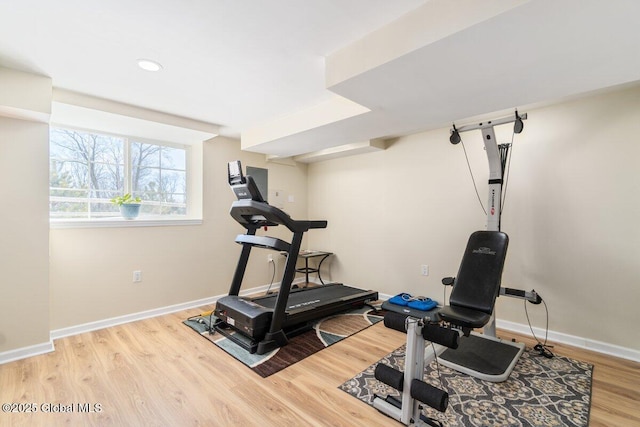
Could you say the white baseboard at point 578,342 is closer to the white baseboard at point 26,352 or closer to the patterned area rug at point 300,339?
the patterned area rug at point 300,339

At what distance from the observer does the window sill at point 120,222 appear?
2.69 metres

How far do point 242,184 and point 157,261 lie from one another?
1644 mm

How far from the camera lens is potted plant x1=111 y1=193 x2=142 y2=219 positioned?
3043 millimetres

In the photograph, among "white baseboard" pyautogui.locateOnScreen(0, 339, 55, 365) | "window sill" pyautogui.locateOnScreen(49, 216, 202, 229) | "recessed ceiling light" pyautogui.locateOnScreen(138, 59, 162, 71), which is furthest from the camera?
"window sill" pyautogui.locateOnScreen(49, 216, 202, 229)

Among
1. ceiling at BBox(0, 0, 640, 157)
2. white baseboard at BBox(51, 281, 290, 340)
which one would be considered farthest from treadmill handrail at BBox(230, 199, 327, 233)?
white baseboard at BBox(51, 281, 290, 340)

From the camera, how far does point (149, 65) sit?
80.7 inches

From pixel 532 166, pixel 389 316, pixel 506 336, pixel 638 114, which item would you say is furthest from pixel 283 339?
pixel 638 114

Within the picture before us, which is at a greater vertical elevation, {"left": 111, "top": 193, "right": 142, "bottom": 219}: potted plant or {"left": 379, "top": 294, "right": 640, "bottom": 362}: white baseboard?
{"left": 111, "top": 193, "right": 142, "bottom": 219}: potted plant

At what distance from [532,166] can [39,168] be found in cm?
446

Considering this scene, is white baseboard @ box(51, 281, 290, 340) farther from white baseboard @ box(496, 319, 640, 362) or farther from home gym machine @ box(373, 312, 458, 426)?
white baseboard @ box(496, 319, 640, 362)

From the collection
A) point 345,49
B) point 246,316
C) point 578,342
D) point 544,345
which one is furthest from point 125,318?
point 578,342

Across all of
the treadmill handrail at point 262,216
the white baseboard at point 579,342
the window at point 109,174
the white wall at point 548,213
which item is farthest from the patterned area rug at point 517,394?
the window at point 109,174

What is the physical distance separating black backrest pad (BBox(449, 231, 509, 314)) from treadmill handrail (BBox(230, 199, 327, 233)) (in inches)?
53.5

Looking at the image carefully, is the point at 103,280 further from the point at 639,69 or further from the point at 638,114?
the point at 638,114
